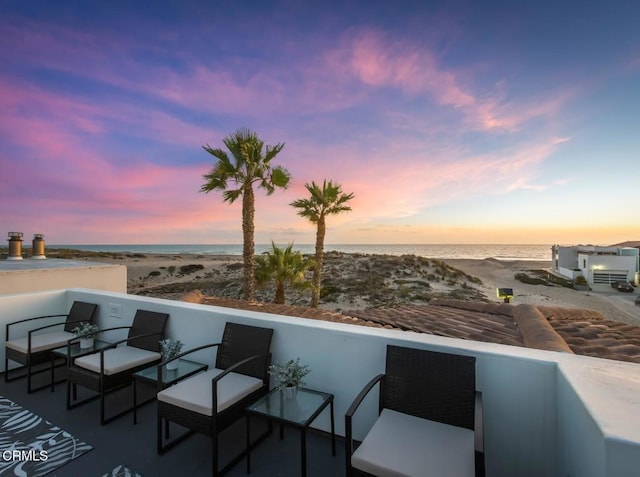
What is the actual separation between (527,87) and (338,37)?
5.10m

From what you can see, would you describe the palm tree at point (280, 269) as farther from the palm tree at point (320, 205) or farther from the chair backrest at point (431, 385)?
the chair backrest at point (431, 385)

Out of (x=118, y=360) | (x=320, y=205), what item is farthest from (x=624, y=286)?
(x=118, y=360)

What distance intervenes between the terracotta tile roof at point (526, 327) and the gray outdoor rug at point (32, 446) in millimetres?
3987

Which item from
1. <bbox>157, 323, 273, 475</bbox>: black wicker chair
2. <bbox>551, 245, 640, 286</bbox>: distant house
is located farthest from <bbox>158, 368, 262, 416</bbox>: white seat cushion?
<bbox>551, 245, 640, 286</bbox>: distant house

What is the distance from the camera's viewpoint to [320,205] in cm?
1192

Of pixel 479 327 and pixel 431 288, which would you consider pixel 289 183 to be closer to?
pixel 479 327

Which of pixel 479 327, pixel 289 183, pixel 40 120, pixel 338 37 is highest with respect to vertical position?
pixel 338 37

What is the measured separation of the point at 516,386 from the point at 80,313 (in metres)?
4.78

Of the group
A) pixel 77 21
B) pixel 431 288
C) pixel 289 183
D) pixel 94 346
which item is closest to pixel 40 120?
pixel 77 21

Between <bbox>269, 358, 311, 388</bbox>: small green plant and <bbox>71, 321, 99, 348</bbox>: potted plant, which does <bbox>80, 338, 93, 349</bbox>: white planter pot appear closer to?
<bbox>71, 321, 99, 348</bbox>: potted plant

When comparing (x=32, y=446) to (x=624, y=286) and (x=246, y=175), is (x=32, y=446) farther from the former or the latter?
(x=624, y=286)

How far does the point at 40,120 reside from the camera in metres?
7.60

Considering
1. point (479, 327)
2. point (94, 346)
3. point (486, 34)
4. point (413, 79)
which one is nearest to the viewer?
point (94, 346)

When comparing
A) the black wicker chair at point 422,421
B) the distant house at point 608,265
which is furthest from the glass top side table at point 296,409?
the distant house at point 608,265
